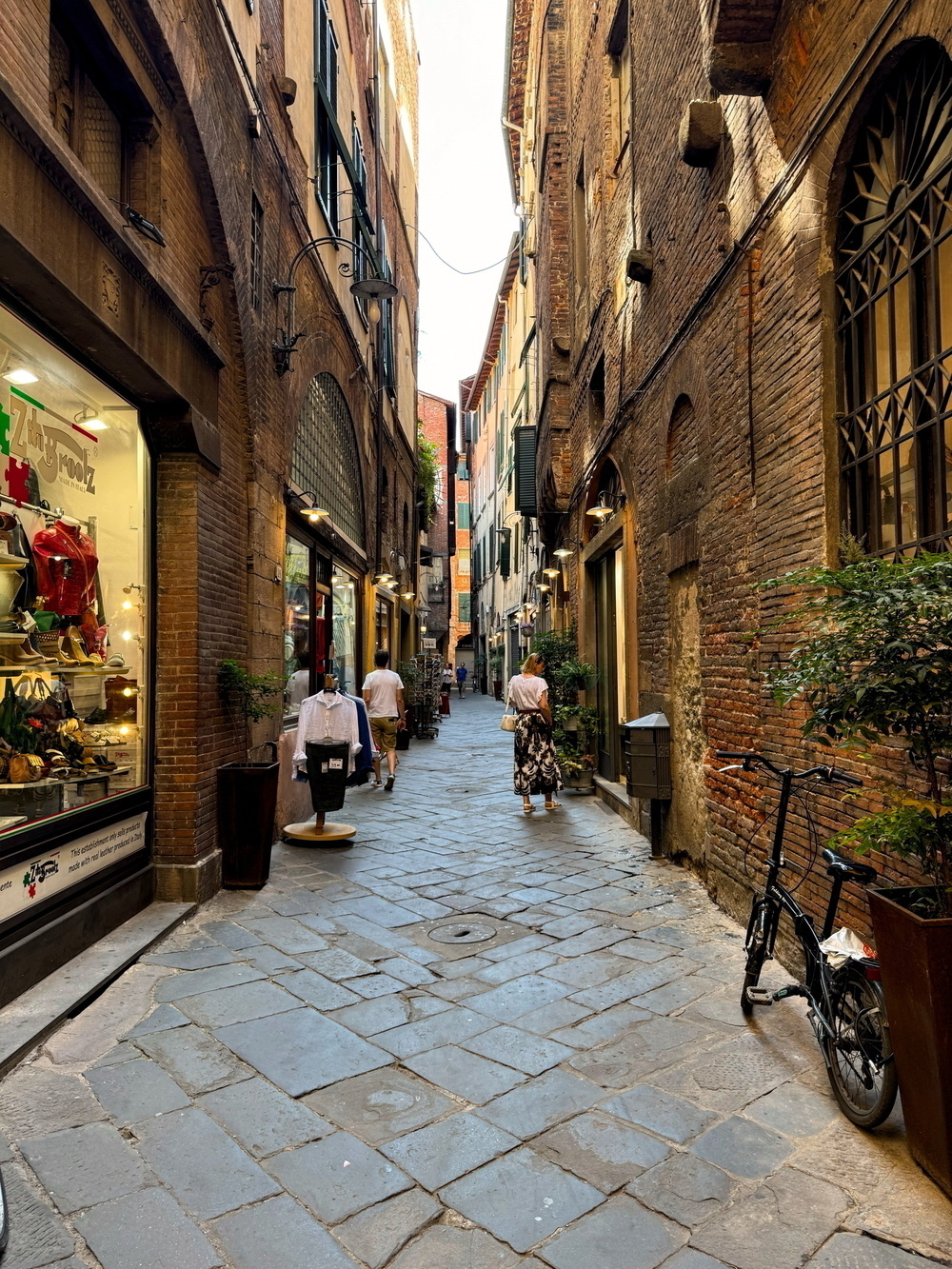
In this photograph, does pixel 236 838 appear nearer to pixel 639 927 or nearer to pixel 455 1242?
pixel 639 927

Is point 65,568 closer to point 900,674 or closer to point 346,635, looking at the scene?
point 900,674

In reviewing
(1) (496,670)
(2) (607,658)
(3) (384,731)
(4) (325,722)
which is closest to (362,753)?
(4) (325,722)

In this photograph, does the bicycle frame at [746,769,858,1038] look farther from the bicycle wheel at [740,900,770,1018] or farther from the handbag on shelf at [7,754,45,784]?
the handbag on shelf at [7,754,45,784]

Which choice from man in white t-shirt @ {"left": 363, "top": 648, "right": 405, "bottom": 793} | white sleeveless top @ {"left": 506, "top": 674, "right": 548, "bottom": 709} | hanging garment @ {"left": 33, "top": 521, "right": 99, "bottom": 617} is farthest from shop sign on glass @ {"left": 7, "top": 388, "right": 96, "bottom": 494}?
man in white t-shirt @ {"left": 363, "top": 648, "right": 405, "bottom": 793}

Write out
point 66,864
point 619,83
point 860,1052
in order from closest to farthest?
1. point 860,1052
2. point 66,864
3. point 619,83

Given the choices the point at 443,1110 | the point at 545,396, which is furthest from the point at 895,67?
the point at 545,396

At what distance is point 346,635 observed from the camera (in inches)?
515

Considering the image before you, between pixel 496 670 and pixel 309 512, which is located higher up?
pixel 309 512

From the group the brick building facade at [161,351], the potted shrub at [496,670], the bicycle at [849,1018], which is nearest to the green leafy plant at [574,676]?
the brick building facade at [161,351]

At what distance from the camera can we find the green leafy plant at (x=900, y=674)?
2342 mm

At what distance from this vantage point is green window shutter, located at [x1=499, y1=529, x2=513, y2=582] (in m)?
29.9

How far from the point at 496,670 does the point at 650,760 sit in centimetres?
2909

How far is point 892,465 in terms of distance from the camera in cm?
348

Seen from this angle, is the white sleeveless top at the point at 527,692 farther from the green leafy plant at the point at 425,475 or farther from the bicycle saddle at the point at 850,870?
the green leafy plant at the point at 425,475
